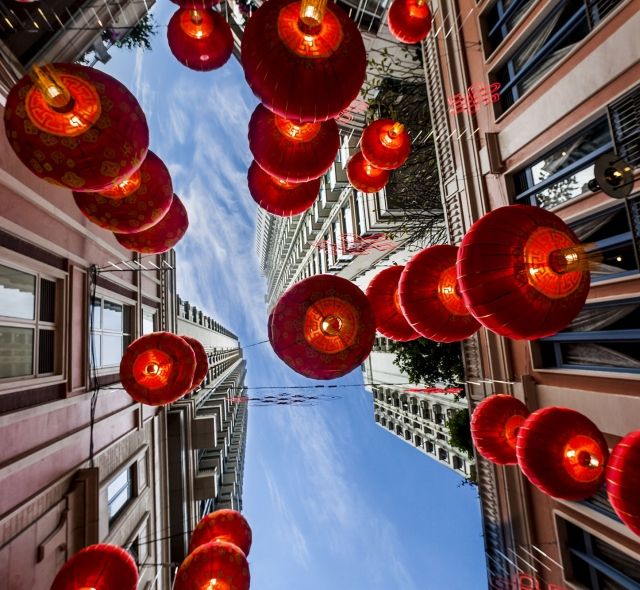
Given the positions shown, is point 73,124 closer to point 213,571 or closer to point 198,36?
point 198,36

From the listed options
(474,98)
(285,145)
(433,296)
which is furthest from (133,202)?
(474,98)

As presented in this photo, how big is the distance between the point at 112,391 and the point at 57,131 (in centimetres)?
784

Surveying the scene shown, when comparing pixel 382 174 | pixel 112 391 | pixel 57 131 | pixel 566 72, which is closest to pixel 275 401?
pixel 112 391

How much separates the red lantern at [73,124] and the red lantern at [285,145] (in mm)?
2097

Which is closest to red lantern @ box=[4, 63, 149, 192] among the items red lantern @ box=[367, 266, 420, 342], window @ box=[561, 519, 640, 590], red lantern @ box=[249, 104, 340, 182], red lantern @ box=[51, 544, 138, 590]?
red lantern @ box=[249, 104, 340, 182]

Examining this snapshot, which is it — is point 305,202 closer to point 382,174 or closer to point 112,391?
point 382,174

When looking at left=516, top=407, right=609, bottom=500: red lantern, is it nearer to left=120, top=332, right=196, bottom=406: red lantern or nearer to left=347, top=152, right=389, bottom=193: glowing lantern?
left=120, top=332, right=196, bottom=406: red lantern

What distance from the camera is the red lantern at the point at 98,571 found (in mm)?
5312

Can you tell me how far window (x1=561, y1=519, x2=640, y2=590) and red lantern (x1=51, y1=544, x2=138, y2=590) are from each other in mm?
8112

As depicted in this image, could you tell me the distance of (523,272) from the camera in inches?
150

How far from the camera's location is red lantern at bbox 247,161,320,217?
745 centimetres

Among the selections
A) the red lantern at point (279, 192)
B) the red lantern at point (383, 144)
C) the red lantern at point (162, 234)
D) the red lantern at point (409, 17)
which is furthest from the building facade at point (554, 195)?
the red lantern at point (162, 234)

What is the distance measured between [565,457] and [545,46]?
311 inches

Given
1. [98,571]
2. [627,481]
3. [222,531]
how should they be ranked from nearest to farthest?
[627,481] < [98,571] < [222,531]
